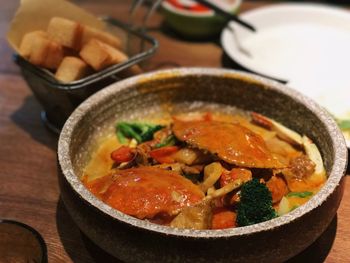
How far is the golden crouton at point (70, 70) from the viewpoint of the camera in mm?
1714

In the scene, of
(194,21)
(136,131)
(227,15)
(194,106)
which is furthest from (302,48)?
(136,131)

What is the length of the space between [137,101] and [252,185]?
0.68 meters

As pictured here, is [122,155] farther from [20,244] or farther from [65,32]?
[65,32]

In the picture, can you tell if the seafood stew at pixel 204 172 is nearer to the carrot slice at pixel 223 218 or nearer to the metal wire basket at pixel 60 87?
the carrot slice at pixel 223 218

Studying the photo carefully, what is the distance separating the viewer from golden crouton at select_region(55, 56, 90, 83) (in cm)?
171

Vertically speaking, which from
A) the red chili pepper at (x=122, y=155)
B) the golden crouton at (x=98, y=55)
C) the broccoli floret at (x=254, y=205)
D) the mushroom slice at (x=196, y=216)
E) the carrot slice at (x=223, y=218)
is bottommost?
the red chili pepper at (x=122, y=155)

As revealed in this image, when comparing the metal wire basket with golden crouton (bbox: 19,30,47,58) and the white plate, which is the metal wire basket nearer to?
golden crouton (bbox: 19,30,47,58)

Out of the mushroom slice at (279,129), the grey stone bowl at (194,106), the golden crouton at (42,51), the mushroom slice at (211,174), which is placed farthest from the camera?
the golden crouton at (42,51)

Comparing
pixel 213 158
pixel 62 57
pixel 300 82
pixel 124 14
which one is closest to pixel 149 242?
pixel 213 158

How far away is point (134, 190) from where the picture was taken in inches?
48.9

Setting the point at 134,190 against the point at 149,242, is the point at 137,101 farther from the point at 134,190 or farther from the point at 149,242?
the point at 149,242

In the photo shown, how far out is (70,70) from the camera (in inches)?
67.7

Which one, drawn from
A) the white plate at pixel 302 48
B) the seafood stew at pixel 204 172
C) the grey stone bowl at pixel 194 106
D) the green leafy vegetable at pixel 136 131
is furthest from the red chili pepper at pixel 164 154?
the white plate at pixel 302 48

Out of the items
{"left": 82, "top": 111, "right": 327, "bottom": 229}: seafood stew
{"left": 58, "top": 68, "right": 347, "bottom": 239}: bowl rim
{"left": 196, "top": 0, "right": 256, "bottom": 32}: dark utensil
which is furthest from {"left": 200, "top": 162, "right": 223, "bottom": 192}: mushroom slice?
{"left": 196, "top": 0, "right": 256, "bottom": 32}: dark utensil
